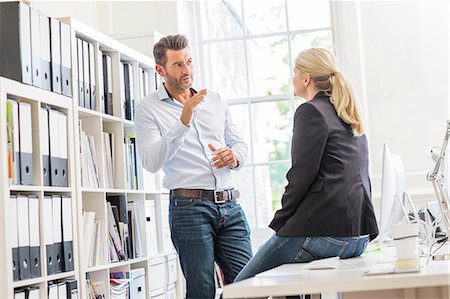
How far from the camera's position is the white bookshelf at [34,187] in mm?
2701

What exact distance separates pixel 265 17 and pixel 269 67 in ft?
1.09

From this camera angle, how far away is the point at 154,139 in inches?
130

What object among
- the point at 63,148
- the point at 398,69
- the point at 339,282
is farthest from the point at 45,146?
the point at 398,69

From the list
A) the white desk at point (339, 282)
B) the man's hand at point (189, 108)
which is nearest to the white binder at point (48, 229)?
the man's hand at point (189, 108)

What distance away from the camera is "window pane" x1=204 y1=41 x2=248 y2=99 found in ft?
16.9

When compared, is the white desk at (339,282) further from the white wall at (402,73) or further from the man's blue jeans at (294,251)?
the white wall at (402,73)

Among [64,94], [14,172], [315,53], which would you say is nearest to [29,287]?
[14,172]

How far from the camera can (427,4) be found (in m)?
4.64

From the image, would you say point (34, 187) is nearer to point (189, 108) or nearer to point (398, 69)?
point (189, 108)

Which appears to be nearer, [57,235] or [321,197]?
[321,197]

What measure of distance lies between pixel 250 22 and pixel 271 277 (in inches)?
134

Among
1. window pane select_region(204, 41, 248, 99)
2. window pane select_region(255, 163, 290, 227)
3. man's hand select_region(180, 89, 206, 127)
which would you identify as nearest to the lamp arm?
man's hand select_region(180, 89, 206, 127)

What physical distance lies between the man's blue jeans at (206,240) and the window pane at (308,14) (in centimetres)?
213

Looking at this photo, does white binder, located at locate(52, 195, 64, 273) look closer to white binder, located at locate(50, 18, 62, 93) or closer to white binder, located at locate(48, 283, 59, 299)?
white binder, located at locate(48, 283, 59, 299)
